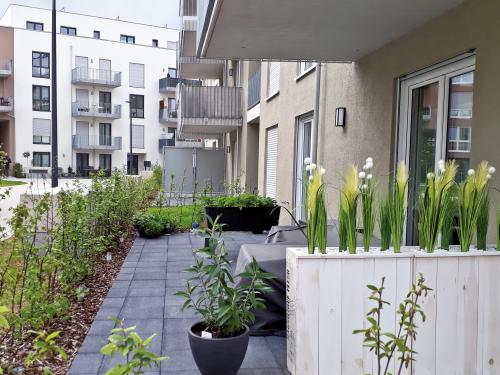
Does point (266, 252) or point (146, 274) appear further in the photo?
point (146, 274)

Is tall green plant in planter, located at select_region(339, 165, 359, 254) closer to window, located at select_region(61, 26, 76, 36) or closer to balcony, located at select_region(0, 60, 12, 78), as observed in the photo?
balcony, located at select_region(0, 60, 12, 78)

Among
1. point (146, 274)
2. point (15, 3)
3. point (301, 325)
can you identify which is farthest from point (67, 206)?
point (15, 3)

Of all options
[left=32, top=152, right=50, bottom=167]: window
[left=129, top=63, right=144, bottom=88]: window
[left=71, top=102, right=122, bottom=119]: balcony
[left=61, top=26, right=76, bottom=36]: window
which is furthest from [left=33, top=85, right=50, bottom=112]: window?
[left=129, top=63, right=144, bottom=88]: window

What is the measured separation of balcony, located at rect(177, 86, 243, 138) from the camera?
15.0 m

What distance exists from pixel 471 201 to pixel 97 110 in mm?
42208

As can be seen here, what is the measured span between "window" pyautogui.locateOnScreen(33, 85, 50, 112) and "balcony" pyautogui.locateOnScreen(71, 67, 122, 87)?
7.77 feet

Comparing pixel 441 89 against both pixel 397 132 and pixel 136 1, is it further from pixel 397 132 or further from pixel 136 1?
pixel 136 1

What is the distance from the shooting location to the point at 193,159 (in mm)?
23141

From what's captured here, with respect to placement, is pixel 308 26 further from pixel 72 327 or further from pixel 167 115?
pixel 167 115

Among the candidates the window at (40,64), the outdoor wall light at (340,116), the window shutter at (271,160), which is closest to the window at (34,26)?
the window at (40,64)

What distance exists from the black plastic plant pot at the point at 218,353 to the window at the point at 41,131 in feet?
135

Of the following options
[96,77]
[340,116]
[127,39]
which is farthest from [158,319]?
[127,39]

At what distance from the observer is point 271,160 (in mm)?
12281

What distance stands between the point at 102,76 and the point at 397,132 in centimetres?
4100
